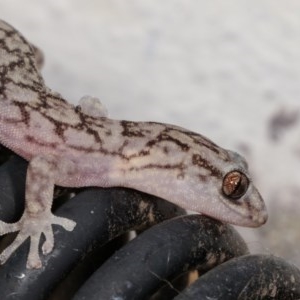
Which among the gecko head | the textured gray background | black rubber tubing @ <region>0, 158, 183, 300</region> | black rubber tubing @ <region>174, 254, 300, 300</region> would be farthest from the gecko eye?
the textured gray background

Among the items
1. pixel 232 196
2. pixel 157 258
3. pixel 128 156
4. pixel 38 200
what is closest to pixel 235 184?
pixel 232 196

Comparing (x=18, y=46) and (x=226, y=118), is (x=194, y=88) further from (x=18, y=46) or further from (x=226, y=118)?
(x=18, y=46)

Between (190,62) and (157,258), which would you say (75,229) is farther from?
(190,62)

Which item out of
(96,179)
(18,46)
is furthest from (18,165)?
(18,46)

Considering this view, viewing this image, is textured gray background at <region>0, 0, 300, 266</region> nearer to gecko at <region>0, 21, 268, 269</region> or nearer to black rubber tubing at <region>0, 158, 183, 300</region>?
gecko at <region>0, 21, 268, 269</region>

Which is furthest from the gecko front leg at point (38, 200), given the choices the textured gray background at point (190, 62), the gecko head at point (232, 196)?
the textured gray background at point (190, 62)

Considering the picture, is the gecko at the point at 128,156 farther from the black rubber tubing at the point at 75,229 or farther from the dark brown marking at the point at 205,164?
the black rubber tubing at the point at 75,229
